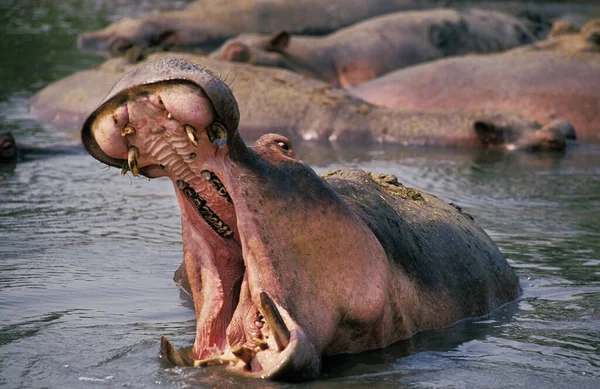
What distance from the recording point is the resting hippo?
17625 millimetres

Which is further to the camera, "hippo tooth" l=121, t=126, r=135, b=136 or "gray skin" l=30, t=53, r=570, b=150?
"gray skin" l=30, t=53, r=570, b=150

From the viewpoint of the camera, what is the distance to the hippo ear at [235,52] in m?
12.1

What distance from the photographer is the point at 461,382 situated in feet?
13.0

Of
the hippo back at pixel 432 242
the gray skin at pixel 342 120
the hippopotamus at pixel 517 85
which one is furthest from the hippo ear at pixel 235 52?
the hippo back at pixel 432 242

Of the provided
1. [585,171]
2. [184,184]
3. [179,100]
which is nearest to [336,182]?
[184,184]

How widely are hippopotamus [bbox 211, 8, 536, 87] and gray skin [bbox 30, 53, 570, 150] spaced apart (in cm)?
119

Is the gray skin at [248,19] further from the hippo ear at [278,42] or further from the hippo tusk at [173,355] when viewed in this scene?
the hippo tusk at [173,355]

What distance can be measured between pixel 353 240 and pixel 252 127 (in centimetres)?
668

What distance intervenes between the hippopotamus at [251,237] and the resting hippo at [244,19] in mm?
13468

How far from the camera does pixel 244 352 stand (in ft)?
12.3

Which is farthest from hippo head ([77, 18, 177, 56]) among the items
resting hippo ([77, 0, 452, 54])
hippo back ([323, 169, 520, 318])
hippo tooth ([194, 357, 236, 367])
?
hippo tooth ([194, 357, 236, 367])

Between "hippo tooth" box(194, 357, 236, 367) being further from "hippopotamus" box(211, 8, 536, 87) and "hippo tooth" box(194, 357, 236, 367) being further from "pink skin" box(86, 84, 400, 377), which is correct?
"hippopotamus" box(211, 8, 536, 87)

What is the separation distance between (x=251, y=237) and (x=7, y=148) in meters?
5.27

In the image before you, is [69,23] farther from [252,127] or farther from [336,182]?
[336,182]
